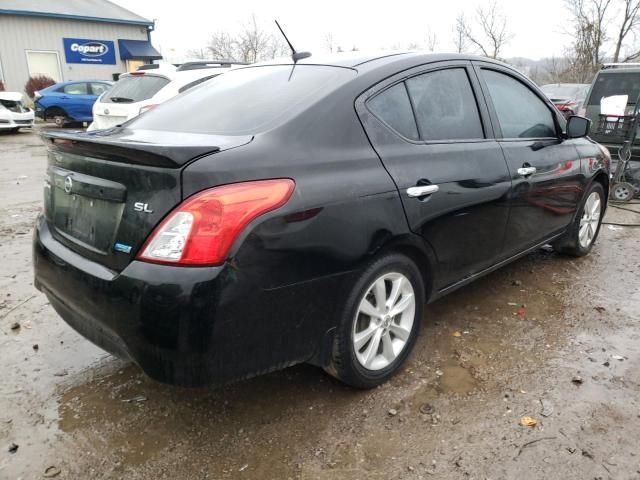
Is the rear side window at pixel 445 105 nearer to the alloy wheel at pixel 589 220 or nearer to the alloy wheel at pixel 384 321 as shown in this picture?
the alloy wheel at pixel 384 321

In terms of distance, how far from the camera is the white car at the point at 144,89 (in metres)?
7.47

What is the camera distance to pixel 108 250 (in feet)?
6.97

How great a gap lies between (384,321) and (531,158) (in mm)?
1734

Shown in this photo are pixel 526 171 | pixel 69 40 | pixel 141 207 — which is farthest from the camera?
pixel 69 40

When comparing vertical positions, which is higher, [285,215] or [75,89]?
[75,89]

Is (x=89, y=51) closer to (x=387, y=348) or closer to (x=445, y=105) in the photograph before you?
(x=445, y=105)

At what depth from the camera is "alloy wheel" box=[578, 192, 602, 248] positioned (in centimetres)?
456

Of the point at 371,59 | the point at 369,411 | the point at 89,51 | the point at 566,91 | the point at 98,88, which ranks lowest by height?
the point at 369,411

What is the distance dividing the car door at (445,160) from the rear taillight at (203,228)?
861mm

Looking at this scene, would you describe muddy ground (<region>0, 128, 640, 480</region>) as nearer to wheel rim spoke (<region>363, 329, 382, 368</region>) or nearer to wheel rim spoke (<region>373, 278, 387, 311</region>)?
wheel rim spoke (<region>363, 329, 382, 368</region>)

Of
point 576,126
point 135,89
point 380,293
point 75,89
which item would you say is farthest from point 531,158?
point 75,89

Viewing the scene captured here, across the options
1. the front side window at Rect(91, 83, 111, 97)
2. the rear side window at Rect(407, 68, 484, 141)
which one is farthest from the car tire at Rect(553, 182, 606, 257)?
the front side window at Rect(91, 83, 111, 97)

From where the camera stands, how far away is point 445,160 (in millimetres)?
2811

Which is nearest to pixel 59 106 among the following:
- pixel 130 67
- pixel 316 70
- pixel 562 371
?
pixel 130 67
